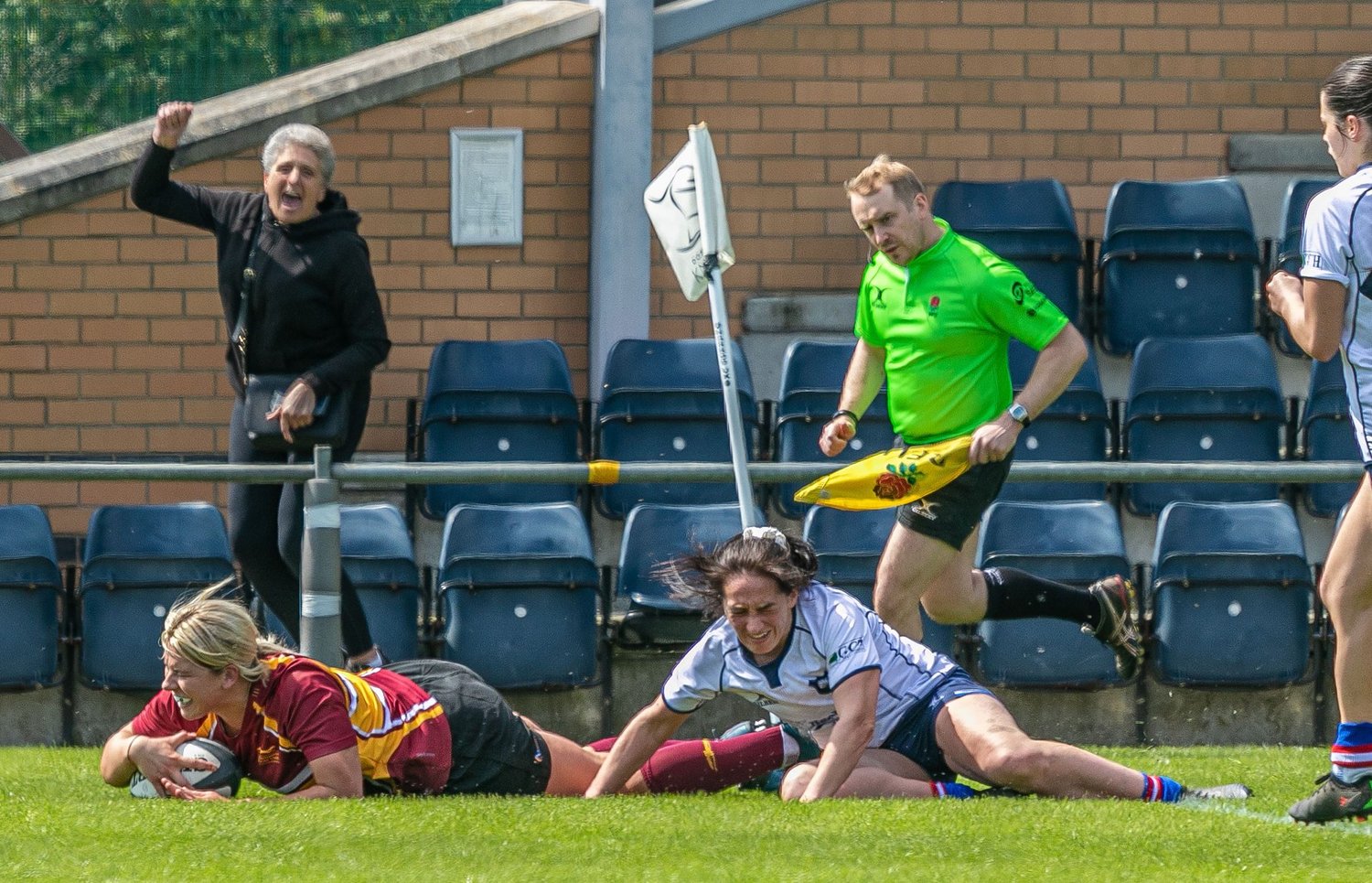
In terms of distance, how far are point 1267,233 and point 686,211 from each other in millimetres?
4173

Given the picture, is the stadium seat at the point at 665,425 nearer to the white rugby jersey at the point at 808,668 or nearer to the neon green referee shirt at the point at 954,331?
the neon green referee shirt at the point at 954,331

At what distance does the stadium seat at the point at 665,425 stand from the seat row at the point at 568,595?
66cm

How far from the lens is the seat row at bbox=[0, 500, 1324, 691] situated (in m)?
7.23

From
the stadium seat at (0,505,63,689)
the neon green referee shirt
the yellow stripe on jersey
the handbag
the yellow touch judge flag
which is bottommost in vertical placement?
the stadium seat at (0,505,63,689)

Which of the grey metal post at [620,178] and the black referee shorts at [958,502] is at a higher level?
the grey metal post at [620,178]

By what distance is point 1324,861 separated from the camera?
3746mm

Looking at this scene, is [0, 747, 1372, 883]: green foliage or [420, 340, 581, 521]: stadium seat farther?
[420, 340, 581, 521]: stadium seat

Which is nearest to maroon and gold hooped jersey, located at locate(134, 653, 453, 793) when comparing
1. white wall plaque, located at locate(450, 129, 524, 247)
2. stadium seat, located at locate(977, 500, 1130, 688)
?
stadium seat, located at locate(977, 500, 1130, 688)

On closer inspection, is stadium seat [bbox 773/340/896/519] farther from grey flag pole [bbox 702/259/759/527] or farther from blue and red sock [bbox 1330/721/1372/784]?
blue and red sock [bbox 1330/721/1372/784]

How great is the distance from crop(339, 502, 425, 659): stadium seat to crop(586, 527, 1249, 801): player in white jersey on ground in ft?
7.59

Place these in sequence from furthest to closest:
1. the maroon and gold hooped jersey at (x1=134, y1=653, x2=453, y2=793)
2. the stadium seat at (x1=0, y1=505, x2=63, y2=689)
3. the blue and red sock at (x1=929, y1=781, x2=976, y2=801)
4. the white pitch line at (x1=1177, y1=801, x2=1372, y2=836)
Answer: the stadium seat at (x1=0, y1=505, x2=63, y2=689), the blue and red sock at (x1=929, y1=781, x2=976, y2=801), the maroon and gold hooped jersey at (x1=134, y1=653, x2=453, y2=793), the white pitch line at (x1=1177, y1=801, x2=1372, y2=836)

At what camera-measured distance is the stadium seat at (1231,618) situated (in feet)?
23.9

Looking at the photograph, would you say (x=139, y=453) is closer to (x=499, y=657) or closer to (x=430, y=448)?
(x=430, y=448)

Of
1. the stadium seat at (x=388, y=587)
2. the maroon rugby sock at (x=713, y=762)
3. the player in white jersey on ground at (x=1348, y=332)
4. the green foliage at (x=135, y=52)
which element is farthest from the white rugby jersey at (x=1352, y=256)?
the green foliage at (x=135, y=52)
